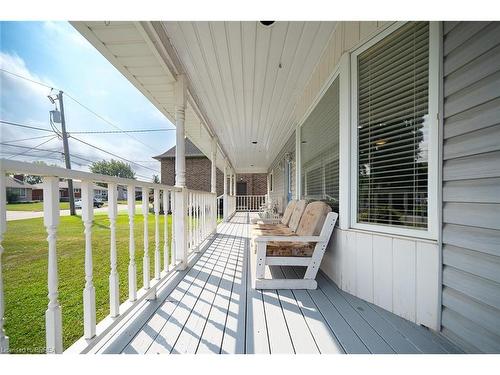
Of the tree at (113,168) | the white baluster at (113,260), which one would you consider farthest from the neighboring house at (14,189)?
the tree at (113,168)

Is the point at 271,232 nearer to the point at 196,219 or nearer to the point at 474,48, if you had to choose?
the point at 196,219

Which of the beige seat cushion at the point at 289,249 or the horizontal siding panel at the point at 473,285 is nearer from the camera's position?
the horizontal siding panel at the point at 473,285

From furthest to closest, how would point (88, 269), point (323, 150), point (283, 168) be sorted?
point (283, 168) < point (323, 150) < point (88, 269)

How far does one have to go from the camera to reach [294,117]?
436 centimetres

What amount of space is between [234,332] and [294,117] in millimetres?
3797

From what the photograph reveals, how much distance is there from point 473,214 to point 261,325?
4.92 ft

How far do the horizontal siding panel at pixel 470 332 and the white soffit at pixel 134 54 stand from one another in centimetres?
306

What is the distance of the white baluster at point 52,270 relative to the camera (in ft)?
3.43

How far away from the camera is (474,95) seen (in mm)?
1297

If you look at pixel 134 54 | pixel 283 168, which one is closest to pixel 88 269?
pixel 134 54

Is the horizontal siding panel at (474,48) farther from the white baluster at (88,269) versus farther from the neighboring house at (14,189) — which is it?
the neighboring house at (14,189)

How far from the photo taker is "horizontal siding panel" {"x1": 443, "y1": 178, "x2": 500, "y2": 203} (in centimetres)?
123
